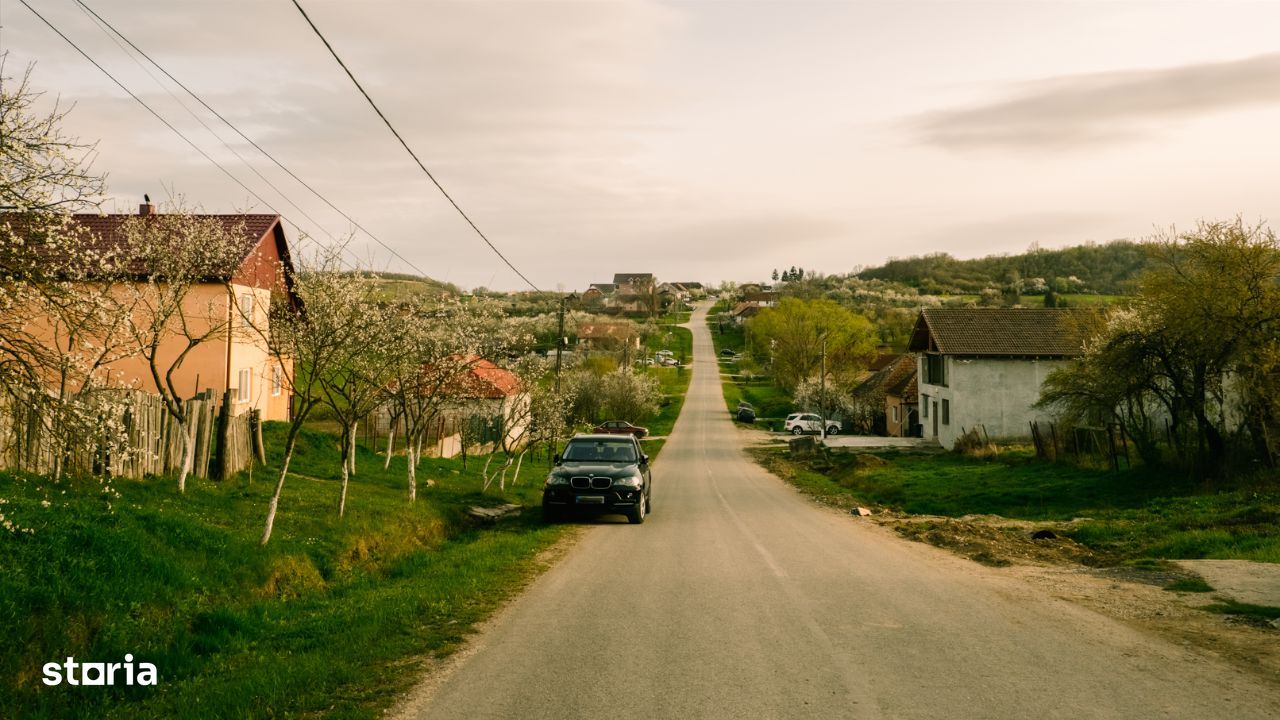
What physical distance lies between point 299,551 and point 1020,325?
38200mm

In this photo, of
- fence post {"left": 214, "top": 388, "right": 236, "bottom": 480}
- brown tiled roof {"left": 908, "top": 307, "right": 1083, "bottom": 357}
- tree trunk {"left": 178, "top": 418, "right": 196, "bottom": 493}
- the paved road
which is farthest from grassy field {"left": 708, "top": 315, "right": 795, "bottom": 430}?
the paved road

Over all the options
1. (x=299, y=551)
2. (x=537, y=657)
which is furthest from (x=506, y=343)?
(x=537, y=657)

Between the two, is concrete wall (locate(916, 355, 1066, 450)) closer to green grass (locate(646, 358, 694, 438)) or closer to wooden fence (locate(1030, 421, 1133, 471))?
wooden fence (locate(1030, 421, 1133, 471))

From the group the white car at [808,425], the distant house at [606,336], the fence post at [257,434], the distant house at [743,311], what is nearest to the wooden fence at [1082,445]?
the fence post at [257,434]

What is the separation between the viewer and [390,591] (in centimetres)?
984

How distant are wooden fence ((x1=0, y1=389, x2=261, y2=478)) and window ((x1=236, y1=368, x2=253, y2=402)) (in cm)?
1006

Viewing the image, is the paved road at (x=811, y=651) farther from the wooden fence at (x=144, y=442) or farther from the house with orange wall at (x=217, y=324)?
the house with orange wall at (x=217, y=324)

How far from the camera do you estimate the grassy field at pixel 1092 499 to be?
551 inches

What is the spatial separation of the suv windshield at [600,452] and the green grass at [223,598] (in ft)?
14.6

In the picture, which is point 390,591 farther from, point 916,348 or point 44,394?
point 916,348

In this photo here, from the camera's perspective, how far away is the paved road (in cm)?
563

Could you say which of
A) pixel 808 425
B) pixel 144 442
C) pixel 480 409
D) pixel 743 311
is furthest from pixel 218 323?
pixel 743 311

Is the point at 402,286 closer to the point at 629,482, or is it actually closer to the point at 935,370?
the point at 629,482

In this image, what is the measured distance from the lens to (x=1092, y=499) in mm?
20250
